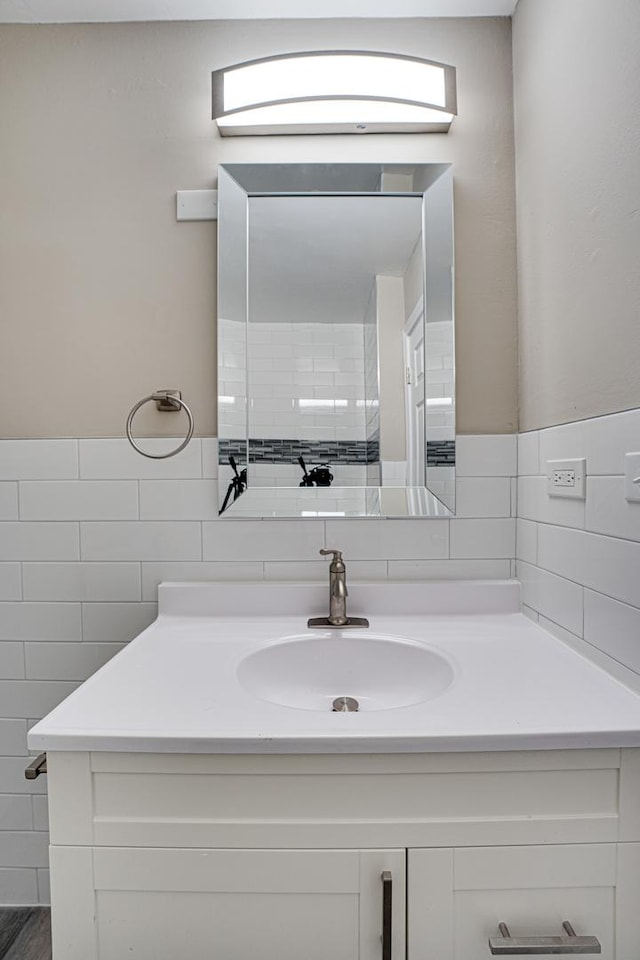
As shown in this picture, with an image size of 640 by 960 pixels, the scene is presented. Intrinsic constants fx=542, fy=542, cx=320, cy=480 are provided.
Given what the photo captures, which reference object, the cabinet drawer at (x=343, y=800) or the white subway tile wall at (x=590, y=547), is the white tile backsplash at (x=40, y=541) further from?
the white subway tile wall at (x=590, y=547)

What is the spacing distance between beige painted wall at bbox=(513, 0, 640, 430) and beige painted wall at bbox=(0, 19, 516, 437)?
0.29 ft

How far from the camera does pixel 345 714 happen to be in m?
0.78

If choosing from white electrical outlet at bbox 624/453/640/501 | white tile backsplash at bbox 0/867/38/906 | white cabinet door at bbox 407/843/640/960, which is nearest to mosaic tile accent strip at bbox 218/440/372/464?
white electrical outlet at bbox 624/453/640/501

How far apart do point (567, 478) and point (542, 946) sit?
716mm

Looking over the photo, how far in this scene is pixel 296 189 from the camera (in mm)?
1274

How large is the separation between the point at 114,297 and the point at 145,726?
0.98m

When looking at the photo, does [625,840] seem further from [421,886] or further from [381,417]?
[381,417]

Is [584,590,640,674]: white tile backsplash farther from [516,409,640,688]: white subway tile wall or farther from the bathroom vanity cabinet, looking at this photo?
the bathroom vanity cabinet

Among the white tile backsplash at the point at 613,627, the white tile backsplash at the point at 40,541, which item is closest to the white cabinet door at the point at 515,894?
the white tile backsplash at the point at 613,627

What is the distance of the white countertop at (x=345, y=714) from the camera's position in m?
0.72

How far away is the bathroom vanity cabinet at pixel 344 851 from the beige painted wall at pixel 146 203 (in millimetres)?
775

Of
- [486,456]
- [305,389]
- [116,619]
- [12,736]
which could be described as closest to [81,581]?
[116,619]

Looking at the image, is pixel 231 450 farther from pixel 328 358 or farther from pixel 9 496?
pixel 9 496

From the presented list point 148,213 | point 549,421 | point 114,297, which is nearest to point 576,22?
point 549,421
